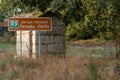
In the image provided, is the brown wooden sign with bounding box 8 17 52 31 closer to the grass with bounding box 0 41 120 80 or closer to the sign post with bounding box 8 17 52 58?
the sign post with bounding box 8 17 52 58

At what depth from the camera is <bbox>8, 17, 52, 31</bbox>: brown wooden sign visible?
680 inches

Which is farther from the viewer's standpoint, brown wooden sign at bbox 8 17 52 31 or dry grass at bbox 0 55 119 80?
brown wooden sign at bbox 8 17 52 31

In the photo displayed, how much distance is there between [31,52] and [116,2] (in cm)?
717

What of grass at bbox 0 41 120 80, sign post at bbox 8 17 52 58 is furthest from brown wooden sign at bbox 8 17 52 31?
grass at bbox 0 41 120 80

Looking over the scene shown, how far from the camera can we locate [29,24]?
17.4 metres

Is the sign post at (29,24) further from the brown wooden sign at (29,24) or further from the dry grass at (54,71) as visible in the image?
the dry grass at (54,71)

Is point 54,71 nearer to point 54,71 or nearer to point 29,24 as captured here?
point 54,71

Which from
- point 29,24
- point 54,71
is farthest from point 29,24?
point 54,71

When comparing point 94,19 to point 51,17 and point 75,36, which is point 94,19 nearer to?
point 51,17

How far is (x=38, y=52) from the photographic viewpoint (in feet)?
59.6

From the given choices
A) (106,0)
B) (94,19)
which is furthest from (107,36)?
(106,0)

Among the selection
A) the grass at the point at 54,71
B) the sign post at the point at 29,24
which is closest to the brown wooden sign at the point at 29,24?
the sign post at the point at 29,24

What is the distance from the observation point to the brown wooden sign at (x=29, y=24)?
1728cm

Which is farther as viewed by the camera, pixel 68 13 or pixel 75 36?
pixel 75 36
